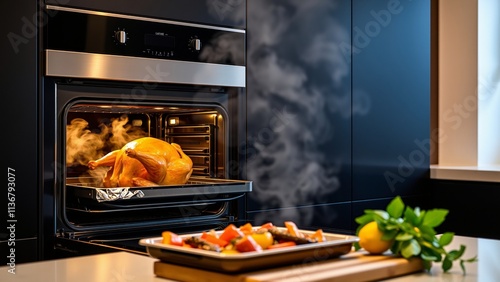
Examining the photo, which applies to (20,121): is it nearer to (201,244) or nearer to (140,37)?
(140,37)

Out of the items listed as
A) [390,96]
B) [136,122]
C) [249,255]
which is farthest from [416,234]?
[390,96]

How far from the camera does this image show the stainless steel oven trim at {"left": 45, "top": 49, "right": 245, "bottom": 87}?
6.45 feet

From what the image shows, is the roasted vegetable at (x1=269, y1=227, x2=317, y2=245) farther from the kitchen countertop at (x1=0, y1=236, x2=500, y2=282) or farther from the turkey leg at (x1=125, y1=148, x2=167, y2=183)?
the turkey leg at (x1=125, y1=148, x2=167, y2=183)

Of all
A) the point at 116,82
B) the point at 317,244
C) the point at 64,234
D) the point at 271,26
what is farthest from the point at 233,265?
the point at 271,26

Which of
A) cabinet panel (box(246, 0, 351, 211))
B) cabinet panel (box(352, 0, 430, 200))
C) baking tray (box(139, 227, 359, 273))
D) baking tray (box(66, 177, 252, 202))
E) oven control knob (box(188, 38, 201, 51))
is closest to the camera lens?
baking tray (box(139, 227, 359, 273))

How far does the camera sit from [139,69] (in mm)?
2121

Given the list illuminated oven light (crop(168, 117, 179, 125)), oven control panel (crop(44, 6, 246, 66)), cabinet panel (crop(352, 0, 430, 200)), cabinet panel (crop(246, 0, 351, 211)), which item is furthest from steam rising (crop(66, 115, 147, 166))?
cabinet panel (crop(352, 0, 430, 200))

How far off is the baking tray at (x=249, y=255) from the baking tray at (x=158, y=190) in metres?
0.71

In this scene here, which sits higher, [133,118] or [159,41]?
[159,41]

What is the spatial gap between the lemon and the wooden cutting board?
0.6 inches

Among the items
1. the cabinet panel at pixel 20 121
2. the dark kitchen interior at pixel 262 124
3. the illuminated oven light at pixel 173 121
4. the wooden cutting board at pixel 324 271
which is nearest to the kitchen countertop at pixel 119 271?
the wooden cutting board at pixel 324 271

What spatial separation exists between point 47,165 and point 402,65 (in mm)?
1669

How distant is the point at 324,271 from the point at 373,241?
0.57 feet

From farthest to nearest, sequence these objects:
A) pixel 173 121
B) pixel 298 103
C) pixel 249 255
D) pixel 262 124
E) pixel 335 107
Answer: pixel 335 107 → pixel 298 103 → pixel 262 124 → pixel 173 121 → pixel 249 255
